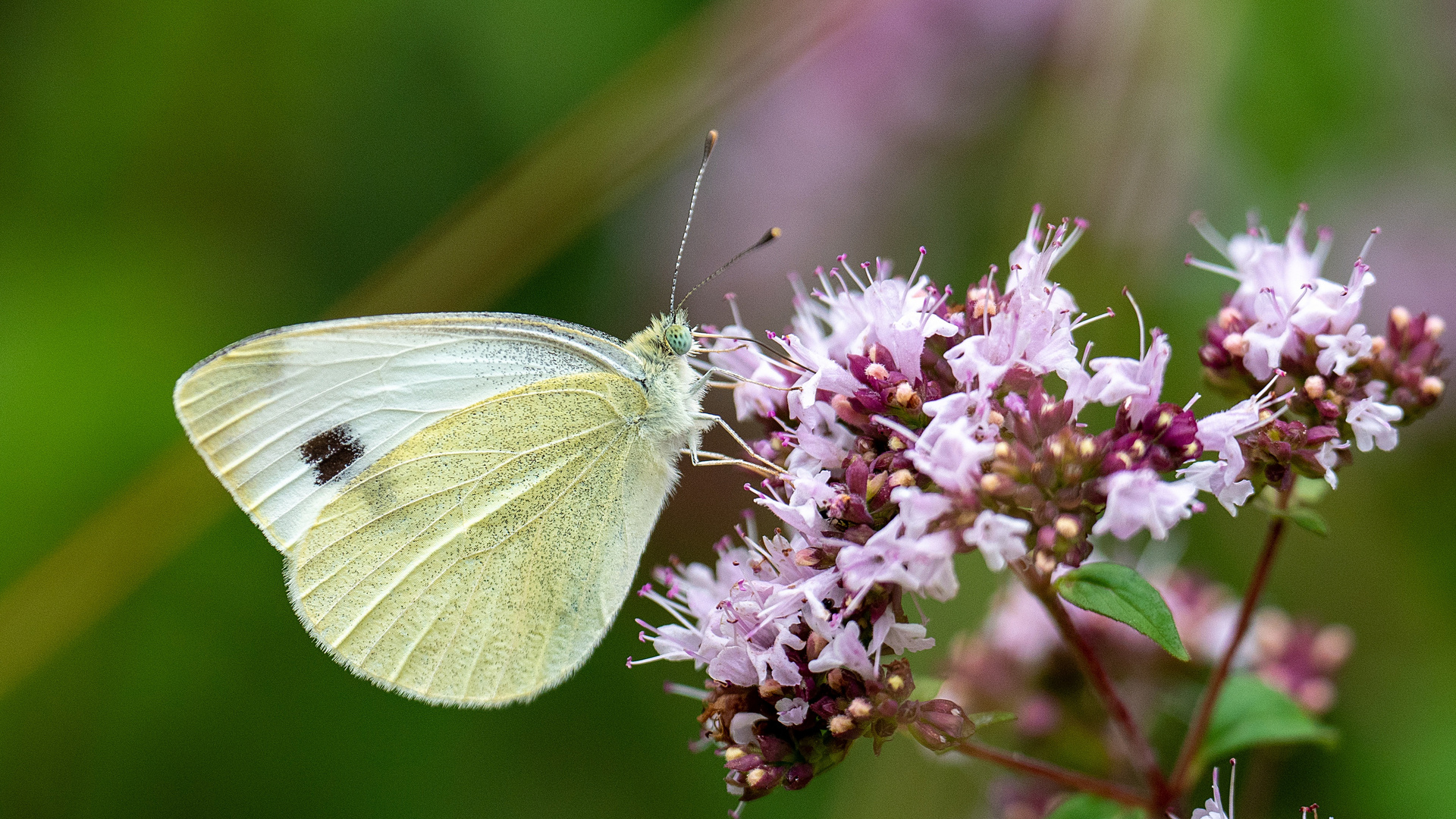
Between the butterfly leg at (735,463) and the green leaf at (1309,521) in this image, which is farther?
the butterfly leg at (735,463)

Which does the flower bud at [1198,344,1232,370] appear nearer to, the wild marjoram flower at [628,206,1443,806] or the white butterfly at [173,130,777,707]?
the wild marjoram flower at [628,206,1443,806]

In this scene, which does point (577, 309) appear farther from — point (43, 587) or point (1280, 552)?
point (1280, 552)

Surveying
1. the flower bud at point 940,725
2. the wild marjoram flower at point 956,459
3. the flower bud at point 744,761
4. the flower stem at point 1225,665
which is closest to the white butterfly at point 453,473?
the wild marjoram flower at point 956,459

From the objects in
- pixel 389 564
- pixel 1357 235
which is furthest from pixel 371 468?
pixel 1357 235

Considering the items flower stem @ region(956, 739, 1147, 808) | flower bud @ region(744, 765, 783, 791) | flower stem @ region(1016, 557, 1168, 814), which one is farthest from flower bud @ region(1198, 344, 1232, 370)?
flower bud @ region(744, 765, 783, 791)

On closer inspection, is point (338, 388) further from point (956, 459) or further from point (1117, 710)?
point (1117, 710)

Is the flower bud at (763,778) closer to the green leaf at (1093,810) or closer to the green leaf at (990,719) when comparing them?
the green leaf at (990,719)
